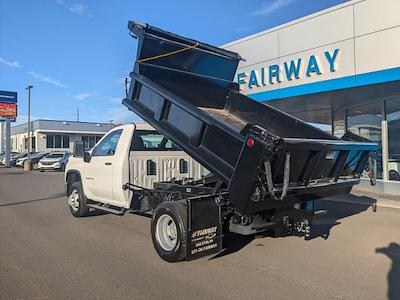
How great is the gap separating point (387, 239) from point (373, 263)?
1634 millimetres

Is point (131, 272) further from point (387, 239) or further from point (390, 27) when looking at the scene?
point (390, 27)

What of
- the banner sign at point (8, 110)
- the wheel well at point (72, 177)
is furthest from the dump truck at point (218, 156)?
the banner sign at point (8, 110)

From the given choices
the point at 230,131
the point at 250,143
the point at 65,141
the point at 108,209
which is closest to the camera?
the point at 250,143

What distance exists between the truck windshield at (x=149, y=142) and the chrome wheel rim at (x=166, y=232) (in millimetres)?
2256

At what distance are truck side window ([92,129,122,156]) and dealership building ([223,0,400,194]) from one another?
799cm

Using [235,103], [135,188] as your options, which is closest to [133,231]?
[135,188]

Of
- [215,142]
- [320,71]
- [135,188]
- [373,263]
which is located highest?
[320,71]

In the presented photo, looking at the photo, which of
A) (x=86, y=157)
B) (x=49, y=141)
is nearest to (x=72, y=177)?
(x=86, y=157)

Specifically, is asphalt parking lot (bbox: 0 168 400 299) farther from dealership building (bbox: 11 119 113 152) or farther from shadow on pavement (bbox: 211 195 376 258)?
dealership building (bbox: 11 119 113 152)

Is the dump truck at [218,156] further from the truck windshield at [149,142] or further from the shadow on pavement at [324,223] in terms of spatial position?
the shadow on pavement at [324,223]

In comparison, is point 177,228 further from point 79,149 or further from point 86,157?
point 79,149

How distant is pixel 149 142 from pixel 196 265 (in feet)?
10.3

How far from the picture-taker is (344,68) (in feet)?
43.0

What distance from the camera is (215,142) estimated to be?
562 centimetres
